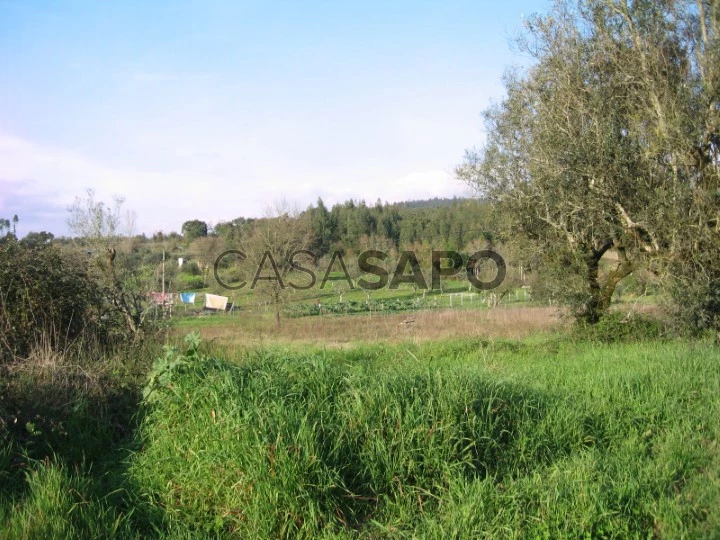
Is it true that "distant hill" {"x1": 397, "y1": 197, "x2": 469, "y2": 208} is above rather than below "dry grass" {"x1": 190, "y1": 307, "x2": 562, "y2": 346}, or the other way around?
above

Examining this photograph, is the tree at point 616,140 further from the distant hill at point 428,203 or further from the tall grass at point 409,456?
the distant hill at point 428,203

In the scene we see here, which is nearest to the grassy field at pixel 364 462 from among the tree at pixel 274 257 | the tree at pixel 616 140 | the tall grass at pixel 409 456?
the tall grass at pixel 409 456

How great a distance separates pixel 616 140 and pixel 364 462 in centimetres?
1151

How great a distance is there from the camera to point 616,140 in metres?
13.2

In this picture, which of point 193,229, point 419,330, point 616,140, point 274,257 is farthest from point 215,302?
point 616,140

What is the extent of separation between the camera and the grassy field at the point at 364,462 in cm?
398

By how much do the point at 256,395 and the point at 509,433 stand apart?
237 centimetres

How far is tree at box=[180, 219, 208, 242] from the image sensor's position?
235 feet

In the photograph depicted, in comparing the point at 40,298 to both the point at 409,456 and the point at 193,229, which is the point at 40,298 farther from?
the point at 193,229

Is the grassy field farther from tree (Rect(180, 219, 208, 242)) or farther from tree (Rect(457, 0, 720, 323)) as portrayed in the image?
tree (Rect(180, 219, 208, 242))

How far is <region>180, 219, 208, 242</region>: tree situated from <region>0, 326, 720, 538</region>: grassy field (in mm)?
66994

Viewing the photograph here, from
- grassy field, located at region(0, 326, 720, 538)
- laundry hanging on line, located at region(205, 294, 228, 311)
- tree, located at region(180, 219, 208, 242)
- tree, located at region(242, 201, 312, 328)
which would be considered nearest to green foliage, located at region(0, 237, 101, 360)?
grassy field, located at region(0, 326, 720, 538)

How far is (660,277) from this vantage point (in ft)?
42.7

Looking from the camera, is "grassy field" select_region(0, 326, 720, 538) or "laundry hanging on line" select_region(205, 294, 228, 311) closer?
"grassy field" select_region(0, 326, 720, 538)
